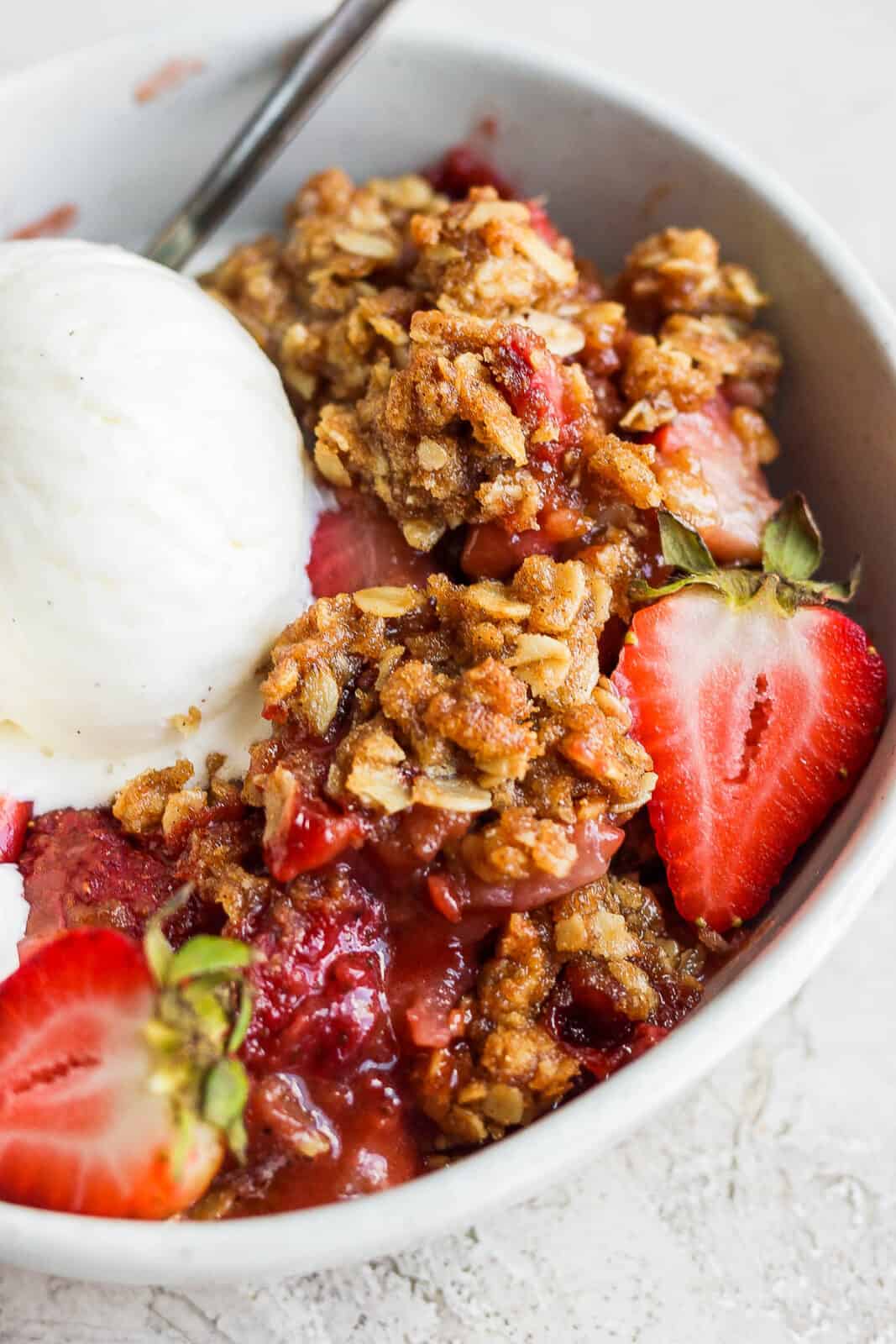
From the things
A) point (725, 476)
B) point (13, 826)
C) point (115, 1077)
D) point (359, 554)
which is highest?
point (725, 476)

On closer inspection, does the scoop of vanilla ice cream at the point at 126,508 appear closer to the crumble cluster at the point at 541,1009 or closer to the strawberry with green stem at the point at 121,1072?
the strawberry with green stem at the point at 121,1072

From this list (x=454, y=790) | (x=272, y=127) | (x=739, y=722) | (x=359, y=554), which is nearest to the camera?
(x=454, y=790)

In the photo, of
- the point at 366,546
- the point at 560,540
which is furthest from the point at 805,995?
the point at 366,546

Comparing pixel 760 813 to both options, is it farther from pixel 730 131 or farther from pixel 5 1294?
pixel 730 131

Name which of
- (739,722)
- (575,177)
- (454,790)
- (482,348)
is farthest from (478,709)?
(575,177)

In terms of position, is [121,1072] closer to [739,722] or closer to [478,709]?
[478,709]

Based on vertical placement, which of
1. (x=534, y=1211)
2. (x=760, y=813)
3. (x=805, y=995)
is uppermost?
(x=760, y=813)

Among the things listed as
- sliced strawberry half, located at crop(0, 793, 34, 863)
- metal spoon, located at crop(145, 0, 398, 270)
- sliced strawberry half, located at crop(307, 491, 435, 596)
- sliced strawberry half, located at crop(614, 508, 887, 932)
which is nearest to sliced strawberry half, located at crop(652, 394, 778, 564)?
sliced strawberry half, located at crop(614, 508, 887, 932)
